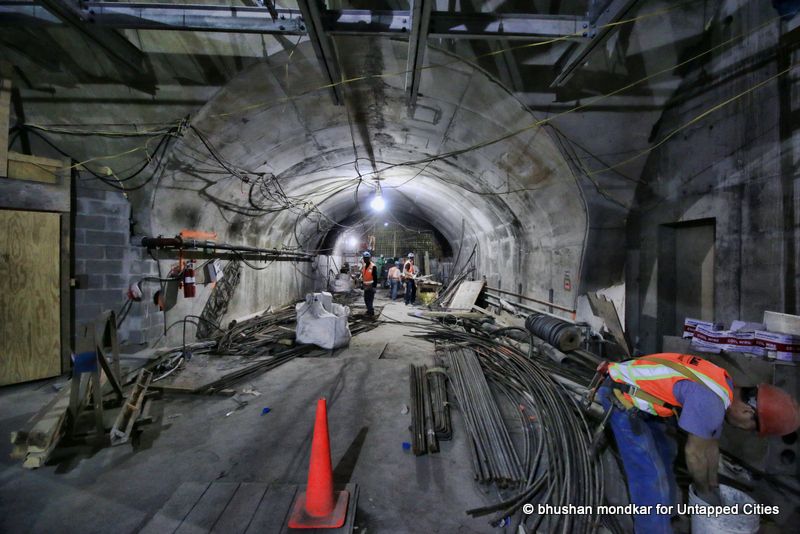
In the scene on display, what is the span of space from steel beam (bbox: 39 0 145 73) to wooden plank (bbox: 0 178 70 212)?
230 cm

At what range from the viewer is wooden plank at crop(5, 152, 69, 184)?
15.4 ft

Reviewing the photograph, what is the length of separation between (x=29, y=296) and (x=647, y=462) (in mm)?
8005

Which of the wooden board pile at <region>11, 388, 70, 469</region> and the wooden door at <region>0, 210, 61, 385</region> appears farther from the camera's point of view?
the wooden door at <region>0, 210, 61, 385</region>

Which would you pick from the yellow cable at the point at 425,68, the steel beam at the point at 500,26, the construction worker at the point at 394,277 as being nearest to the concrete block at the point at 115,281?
the yellow cable at the point at 425,68

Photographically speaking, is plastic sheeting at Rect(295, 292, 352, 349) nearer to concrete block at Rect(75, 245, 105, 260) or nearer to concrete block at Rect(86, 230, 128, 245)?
concrete block at Rect(86, 230, 128, 245)

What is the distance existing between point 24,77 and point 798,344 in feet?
33.4

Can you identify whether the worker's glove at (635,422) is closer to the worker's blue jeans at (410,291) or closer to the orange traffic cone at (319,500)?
the orange traffic cone at (319,500)

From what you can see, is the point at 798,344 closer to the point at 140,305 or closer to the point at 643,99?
the point at 643,99

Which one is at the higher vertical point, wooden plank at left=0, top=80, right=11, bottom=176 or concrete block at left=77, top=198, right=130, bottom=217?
wooden plank at left=0, top=80, right=11, bottom=176

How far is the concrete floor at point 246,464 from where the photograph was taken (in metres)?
2.47

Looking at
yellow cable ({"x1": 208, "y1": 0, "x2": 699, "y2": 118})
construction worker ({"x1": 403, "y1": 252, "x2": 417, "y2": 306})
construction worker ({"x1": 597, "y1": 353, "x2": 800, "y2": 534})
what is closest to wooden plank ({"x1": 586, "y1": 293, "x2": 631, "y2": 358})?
construction worker ({"x1": 597, "y1": 353, "x2": 800, "y2": 534})

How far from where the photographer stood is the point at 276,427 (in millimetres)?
3734

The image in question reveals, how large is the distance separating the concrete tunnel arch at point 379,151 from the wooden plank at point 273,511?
5.19m

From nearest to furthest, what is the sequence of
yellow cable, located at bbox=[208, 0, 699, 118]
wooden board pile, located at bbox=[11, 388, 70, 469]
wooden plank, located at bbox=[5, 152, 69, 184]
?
wooden board pile, located at bbox=[11, 388, 70, 469]
yellow cable, located at bbox=[208, 0, 699, 118]
wooden plank, located at bbox=[5, 152, 69, 184]
